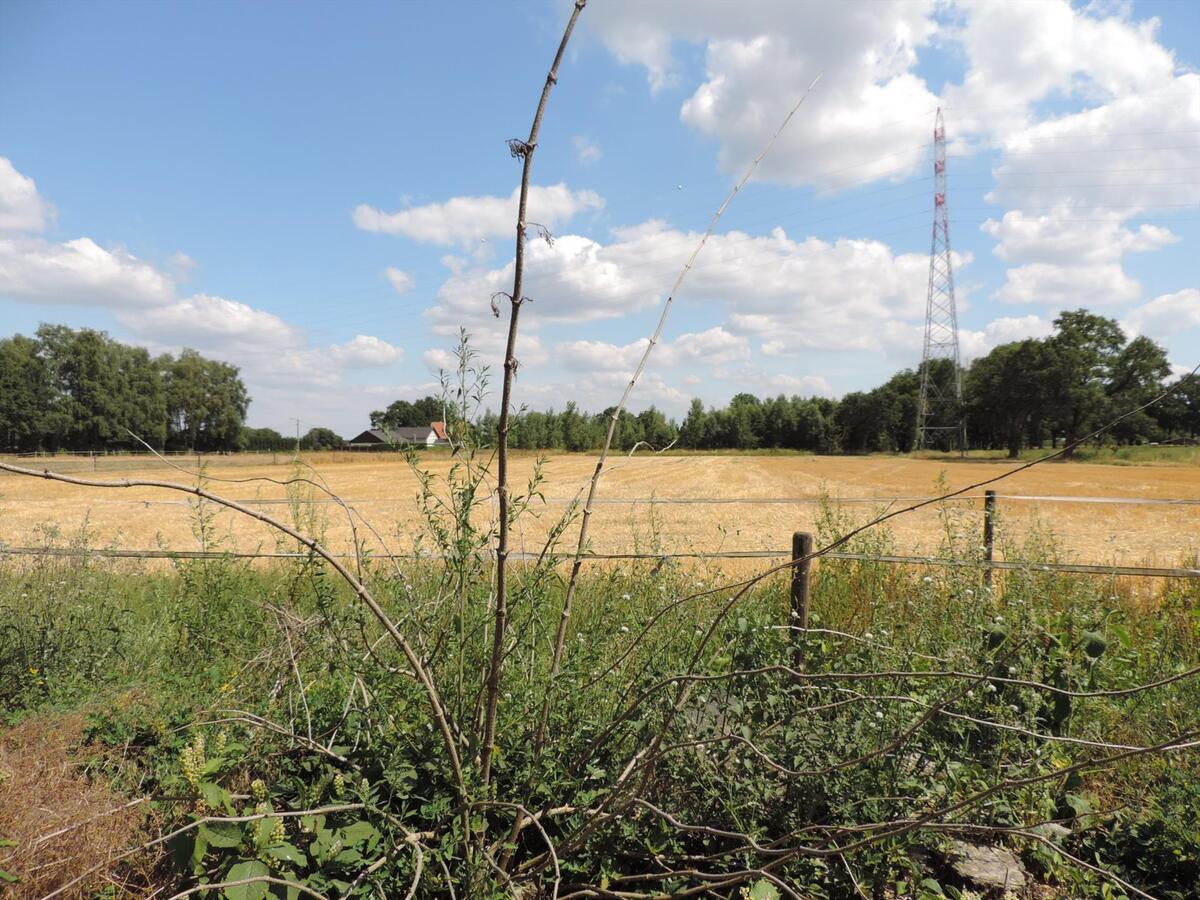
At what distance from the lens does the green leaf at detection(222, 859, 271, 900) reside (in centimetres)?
159

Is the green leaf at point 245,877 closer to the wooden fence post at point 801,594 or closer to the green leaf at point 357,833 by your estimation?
the green leaf at point 357,833

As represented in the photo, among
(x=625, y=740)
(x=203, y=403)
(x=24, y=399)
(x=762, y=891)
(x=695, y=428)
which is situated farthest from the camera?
(x=695, y=428)

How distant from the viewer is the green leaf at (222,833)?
1651mm

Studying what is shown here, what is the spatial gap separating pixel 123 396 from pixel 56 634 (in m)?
80.0

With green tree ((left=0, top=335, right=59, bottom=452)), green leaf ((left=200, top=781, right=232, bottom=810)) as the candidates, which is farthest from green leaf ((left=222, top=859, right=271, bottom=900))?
green tree ((left=0, top=335, right=59, bottom=452))

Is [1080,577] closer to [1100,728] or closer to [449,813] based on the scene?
[1100,728]

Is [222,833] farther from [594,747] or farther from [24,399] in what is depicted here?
[24,399]

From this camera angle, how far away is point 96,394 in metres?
66.6

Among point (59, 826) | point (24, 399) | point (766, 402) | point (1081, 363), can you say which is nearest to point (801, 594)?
point (59, 826)

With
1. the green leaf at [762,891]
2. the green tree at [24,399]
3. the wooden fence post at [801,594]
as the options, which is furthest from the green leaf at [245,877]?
the green tree at [24,399]

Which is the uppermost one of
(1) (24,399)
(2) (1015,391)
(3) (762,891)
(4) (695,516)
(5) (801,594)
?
(2) (1015,391)

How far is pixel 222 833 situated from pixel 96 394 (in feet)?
265

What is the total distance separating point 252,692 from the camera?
2.80 meters

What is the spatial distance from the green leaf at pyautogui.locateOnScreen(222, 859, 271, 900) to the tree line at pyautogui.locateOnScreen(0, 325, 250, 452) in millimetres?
66589
